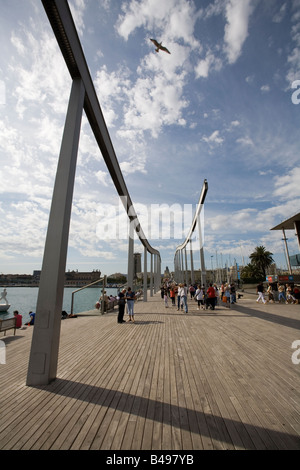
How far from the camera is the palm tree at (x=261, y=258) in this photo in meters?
47.3

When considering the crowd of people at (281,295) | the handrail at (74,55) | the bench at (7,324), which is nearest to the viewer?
the handrail at (74,55)

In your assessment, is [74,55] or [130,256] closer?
[74,55]

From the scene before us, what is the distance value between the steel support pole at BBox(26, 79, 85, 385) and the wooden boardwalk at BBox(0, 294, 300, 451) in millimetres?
399

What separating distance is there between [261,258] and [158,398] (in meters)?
52.0

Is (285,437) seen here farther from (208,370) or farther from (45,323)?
(45,323)

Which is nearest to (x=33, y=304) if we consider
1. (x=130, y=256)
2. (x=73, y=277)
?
(x=130, y=256)

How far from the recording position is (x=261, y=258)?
47.6 m

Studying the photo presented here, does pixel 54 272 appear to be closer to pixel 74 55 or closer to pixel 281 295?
pixel 74 55

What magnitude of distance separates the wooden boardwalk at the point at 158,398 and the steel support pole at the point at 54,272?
40cm

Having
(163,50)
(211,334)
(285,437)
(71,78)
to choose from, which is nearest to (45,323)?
(285,437)

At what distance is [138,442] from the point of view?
7.36 feet

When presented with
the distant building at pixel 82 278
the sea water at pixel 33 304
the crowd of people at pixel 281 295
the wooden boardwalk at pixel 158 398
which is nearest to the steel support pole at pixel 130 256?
the wooden boardwalk at pixel 158 398

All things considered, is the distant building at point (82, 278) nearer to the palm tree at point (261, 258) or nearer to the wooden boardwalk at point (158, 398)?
the palm tree at point (261, 258)
